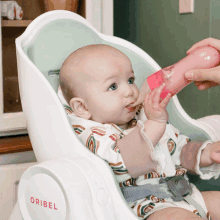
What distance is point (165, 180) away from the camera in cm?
80

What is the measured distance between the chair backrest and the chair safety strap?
16 cm

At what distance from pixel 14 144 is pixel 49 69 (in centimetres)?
45

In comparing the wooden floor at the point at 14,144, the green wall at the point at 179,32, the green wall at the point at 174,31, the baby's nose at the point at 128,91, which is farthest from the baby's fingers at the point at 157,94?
the wooden floor at the point at 14,144

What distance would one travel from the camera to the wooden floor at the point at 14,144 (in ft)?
3.82

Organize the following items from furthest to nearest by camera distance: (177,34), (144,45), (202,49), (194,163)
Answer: (144,45)
(177,34)
(194,163)
(202,49)

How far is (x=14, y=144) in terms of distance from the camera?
3.90 ft

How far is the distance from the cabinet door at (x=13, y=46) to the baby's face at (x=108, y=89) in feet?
1.80

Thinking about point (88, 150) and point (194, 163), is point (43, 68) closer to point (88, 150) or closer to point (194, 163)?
point (88, 150)

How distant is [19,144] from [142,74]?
0.53 meters

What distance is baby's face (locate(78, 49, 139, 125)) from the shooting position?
0.77 meters

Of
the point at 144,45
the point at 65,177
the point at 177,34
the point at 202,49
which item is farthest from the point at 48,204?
the point at 144,45

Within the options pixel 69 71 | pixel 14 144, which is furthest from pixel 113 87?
pixel 14 144

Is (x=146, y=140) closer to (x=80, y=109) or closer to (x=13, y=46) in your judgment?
(x=80, y=109)

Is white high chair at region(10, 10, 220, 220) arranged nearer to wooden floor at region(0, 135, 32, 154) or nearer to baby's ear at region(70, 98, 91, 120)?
baby's ear at region(70, 98, 91, 120)
